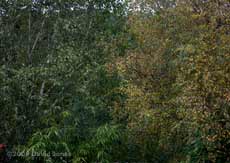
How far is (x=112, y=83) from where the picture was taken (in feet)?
30.1

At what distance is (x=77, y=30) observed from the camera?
913 cm

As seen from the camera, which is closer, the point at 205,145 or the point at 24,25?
the point at 205,145

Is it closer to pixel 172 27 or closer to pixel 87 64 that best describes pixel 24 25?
pixel 87 64

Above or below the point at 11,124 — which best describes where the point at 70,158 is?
below

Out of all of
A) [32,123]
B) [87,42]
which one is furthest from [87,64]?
[32,123]

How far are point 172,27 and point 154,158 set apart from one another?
248cm

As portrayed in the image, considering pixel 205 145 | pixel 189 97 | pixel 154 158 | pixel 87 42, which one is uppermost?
pixel 87 42

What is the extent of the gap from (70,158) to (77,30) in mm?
2702

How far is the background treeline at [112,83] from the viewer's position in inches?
255

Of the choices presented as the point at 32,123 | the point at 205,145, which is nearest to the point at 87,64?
the point at 32,123

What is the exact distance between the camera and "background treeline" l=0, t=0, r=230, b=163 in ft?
21.2

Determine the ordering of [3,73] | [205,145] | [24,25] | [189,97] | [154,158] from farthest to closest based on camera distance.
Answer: [24,25] < [154,158] < [3,73] < [205,145] < [189,97]

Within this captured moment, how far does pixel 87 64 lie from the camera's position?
865 cm

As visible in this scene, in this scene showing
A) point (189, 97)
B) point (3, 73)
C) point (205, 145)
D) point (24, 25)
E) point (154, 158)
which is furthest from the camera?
point (24, 25)
